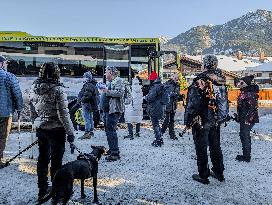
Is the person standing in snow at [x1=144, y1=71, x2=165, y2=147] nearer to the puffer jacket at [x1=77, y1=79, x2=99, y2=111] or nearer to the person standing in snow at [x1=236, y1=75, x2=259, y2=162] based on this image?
the puffer jacket at [x1=77, y1=79, x2=99, y2=111]

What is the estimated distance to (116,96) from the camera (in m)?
7.79

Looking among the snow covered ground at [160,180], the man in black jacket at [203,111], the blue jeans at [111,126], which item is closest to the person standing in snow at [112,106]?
the blue jeans at [111,126]

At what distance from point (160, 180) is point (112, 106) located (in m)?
2.00

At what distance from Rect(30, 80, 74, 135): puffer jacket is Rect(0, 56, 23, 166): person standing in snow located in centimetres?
223

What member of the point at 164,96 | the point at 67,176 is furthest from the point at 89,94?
the point at 67,176

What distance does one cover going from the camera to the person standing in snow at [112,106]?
775cm

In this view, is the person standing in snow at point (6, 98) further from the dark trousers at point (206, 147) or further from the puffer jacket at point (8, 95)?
the dark trousers at point (206, 147)

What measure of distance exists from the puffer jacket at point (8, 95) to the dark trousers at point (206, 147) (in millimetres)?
3415

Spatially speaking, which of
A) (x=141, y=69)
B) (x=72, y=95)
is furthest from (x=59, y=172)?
(x=141, y=69)

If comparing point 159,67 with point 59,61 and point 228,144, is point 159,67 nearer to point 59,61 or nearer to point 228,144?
point 59,61

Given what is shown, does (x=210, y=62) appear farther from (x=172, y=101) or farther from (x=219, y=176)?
(x=172, y=101)

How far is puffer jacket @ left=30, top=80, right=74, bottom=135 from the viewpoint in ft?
16.2

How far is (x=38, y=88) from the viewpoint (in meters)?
4.98

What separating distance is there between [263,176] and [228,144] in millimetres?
3555
